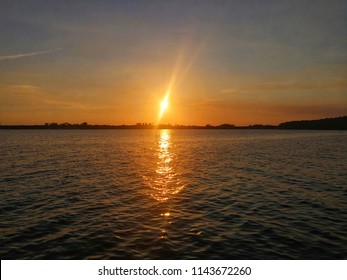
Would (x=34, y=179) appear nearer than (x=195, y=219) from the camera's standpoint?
No

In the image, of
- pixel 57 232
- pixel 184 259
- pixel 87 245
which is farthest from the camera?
pixel 57 232

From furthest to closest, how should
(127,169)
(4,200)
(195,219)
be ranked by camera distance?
1. (127,169)
2. (4,200)
3. (195,219)

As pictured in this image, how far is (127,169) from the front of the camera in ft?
177

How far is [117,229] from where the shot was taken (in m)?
21.2

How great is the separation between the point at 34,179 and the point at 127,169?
649 inches

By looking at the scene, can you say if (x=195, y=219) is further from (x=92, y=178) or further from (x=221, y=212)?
(x=92, y=178)

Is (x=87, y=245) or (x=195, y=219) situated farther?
(x=195, y=219)

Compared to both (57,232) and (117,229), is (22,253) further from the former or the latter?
(117,229)

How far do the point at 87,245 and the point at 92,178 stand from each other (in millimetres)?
26259
